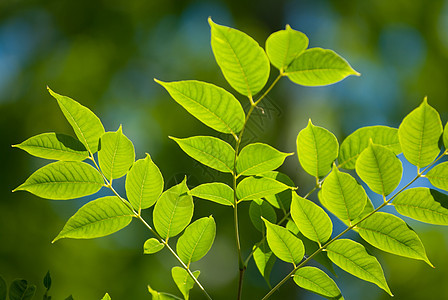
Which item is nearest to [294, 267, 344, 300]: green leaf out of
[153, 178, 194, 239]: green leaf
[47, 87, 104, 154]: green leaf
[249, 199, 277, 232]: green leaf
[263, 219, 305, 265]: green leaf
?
[263, 219, 305, 265]: green leaf

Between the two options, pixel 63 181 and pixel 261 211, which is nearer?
pixel 63 181

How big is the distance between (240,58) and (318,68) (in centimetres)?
14

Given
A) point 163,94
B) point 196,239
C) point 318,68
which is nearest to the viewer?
point 318,68

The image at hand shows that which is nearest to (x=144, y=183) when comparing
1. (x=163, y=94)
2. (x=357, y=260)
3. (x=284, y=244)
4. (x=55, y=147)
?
(x=55, y=147)

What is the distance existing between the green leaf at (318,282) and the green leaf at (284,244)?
0.03 m

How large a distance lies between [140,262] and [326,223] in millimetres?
5653

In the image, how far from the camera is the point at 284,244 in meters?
0.77

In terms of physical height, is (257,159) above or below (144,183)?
above

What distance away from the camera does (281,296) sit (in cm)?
473

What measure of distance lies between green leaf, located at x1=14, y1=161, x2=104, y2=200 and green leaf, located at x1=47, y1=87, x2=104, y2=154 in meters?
0.05

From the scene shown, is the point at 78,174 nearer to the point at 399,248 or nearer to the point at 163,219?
the point at 163,219

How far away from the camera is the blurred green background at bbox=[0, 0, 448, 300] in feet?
19.2

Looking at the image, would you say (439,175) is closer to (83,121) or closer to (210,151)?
(210,151)

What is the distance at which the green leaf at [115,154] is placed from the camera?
31.2 inches
